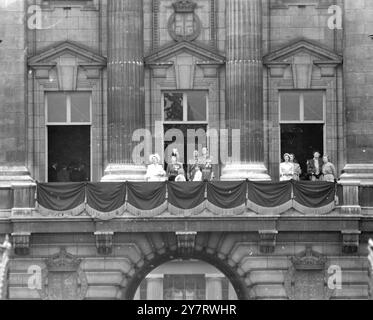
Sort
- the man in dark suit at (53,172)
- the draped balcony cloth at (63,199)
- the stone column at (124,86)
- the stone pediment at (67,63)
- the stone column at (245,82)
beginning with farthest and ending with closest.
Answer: the stone pediment at (67,63) → the man in dark suit at (53,172) → the stone column at (245,82) → the stone column at (124,86) → the draped balcony cloth at (63,199)

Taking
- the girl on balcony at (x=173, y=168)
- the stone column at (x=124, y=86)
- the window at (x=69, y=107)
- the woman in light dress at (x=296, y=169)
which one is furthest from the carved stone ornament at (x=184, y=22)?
the woman in light dress at (x=296, y=169)

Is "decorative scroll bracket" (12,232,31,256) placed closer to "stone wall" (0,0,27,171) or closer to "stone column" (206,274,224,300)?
"stone wall" (0,0,27,171)

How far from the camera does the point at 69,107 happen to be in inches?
2968

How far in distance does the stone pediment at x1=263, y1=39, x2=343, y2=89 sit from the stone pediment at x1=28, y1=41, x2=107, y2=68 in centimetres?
764

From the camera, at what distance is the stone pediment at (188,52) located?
75062mm

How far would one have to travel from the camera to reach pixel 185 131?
75125 millimetres

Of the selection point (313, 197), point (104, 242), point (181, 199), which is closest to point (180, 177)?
point (181, 199)

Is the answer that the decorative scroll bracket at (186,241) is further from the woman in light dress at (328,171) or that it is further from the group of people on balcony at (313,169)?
the woman in light dress at (328,171)

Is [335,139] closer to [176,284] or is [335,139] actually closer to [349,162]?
[349,162]

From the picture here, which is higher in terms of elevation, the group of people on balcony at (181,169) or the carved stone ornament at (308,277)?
the group of people on balcony at (181,169)

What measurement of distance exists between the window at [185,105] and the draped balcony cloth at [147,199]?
5.71 metres

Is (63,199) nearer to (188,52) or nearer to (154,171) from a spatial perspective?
(154,171)

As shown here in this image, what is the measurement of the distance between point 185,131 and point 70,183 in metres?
7.00

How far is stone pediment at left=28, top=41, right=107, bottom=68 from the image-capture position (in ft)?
246
